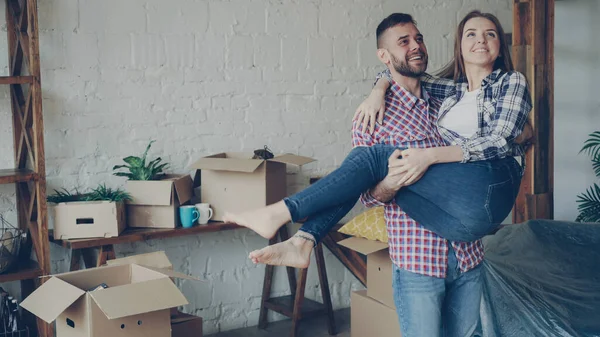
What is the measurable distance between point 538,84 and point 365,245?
1432 millimetres

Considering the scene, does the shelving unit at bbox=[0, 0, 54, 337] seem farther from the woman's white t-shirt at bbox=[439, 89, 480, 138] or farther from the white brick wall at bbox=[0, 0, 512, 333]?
the woman's white t-shirt at bbox=[439, 89, 480, 138]

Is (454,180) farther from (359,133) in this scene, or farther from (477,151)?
(359,133)

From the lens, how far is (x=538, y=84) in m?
4.09

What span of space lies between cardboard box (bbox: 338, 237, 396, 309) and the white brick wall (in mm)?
925

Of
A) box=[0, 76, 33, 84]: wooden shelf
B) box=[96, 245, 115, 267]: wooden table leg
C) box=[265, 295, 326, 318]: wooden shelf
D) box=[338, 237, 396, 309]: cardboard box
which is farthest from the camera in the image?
box=[265, 295, 326, 318]: wooden shelf

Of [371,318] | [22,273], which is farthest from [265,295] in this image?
[22,273]

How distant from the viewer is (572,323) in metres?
3.10

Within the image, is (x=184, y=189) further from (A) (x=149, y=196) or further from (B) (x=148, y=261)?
(B) (x=148, y=261)

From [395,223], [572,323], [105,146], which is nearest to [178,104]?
[105,146]

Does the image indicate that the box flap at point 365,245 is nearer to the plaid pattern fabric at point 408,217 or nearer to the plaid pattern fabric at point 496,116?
the plaid pattern fabric at point 408,217

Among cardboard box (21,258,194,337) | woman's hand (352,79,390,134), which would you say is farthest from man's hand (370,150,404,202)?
cardboard box (21,258,194,337)

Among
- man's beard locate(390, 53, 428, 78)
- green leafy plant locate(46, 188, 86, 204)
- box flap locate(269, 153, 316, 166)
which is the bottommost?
green leafy plant locate(46, 188, 86, 204)

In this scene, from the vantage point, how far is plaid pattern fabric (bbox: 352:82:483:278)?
2352 millimetres

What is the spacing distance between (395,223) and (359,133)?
1.09 ft
